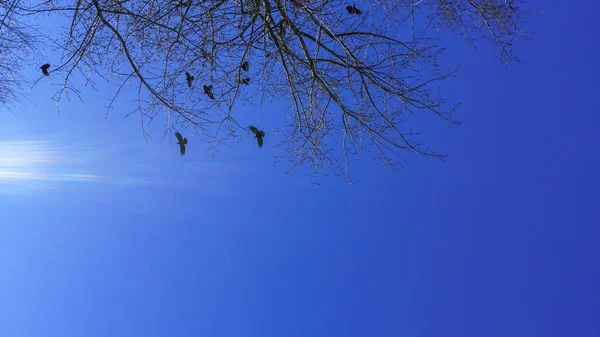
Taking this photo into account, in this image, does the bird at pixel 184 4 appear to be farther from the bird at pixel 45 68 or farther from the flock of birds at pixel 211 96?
the bird at pixel 45 68

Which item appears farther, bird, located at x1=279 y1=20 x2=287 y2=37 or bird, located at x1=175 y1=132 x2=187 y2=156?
bird, located at x1=279 y1=20 x2=287 y2=37

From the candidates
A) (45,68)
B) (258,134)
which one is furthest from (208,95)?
(45,68)

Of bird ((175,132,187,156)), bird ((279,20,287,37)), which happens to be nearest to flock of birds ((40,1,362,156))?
bird ((175,132,187,156))

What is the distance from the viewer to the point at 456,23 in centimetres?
436

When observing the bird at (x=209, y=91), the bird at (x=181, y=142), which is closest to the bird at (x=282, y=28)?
the bird at (x=209, y=91)

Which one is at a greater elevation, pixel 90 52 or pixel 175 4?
pixel 175 4

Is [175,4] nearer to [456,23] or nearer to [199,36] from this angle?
[199,36]

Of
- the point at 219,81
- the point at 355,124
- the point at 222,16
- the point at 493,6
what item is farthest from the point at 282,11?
the point at 493,6

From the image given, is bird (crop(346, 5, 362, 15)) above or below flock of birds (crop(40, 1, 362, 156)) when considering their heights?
above

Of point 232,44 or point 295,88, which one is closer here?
point 232,44

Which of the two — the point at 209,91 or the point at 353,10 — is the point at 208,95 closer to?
the point at 209,91

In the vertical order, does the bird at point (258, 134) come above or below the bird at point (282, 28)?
below

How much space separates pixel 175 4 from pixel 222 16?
1.47 ft

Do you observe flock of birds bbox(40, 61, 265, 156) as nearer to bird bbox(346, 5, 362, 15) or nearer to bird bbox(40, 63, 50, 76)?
bird bbox(40, 63, 50, 76)
